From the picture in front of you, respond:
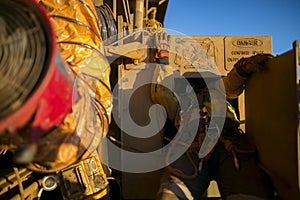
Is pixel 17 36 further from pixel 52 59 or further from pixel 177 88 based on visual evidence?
pixel 177 88

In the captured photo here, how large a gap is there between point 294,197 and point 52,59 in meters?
1.20

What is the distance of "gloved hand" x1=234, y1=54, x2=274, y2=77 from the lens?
182 cm

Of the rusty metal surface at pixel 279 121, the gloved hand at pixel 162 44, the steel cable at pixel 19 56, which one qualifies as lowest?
the rusty metal surface at pixel 279 121

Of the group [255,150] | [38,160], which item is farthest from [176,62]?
[38,160]

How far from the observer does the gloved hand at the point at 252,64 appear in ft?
5.97

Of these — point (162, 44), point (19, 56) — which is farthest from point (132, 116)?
point (19, 56)

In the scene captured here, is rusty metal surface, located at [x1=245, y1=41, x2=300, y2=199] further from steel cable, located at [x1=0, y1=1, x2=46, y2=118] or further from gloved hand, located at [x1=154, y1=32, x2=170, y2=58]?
steel cable, located at [x1=0, y1=1, x2=46, y2=118]

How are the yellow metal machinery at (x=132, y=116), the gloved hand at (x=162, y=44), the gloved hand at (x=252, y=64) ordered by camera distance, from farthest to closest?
the gloved hand at (x=162, y=44) → the gloved hand at (x=252, y=64) → the yellow metal machinery at (x=132, y=116)

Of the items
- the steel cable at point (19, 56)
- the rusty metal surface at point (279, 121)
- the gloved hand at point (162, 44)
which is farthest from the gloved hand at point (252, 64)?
the steel cable at point (19, 56)

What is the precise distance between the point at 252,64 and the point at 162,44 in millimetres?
645

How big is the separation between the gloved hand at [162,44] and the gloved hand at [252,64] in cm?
49

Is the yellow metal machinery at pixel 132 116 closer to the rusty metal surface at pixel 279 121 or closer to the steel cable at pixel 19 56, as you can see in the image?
the rusty metal surface at pixel 279 121

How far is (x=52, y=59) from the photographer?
2.81ft

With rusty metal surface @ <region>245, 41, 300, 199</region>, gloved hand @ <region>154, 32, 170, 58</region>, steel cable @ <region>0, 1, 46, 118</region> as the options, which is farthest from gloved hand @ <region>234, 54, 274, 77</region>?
steel cable @ <region>0, 1, 46, 118</region>
